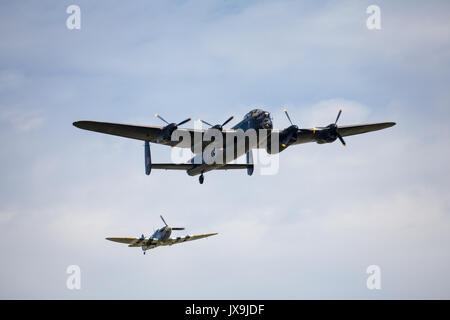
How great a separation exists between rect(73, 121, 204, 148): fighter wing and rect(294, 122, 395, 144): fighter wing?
29.4 feet

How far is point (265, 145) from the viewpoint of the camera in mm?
36375

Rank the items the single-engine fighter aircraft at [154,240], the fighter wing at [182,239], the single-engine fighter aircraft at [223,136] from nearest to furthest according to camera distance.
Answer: the single-engine fighter aircraft at [223,136], the single-engine fighter aircraft at [154,240], the fighter wing at [182,239]

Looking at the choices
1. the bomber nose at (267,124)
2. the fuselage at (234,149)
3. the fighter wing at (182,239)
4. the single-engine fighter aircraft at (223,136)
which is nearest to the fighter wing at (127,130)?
the single-engine fighter aircraft at (223,136)

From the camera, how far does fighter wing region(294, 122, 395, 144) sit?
37.3 metres

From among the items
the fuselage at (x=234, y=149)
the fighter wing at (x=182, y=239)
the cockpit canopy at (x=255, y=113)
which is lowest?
the fighter wing at (x=182, y=239)

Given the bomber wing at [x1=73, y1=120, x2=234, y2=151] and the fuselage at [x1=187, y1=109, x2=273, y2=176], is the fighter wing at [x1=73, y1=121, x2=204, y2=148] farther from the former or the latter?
the fuselage at [x1=187, y1=109, x2=273, y2=176]

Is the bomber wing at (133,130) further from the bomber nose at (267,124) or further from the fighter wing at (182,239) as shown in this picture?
the fighter wing at (182,239)

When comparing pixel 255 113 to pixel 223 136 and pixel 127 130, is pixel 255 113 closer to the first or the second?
pixel 223 136

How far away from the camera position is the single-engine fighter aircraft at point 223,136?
32.2 m

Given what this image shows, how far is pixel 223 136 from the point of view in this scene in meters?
33.8

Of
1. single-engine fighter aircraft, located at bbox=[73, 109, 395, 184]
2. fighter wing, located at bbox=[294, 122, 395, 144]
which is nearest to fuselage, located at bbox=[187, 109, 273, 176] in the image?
single-engine fighter aircraft, located at bbox=[73, 109, 395, 184]
